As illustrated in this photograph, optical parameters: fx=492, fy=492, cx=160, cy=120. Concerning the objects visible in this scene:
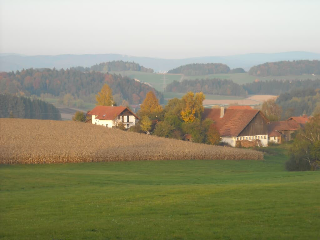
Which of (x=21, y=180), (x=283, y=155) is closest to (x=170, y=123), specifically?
(x=283, y=155)

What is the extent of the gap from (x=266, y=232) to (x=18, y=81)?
646 ft

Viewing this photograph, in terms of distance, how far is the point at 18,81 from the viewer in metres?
199

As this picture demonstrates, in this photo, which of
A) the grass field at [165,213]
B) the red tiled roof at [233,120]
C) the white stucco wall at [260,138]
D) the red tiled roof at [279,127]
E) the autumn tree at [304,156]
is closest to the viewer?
the grass field at [165,213]

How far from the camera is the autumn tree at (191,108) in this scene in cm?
6944

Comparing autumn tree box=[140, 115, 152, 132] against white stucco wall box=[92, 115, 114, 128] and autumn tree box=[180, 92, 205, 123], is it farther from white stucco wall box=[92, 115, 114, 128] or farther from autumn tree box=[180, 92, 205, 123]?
white stucco wall box=[92, 115, 114, 128]

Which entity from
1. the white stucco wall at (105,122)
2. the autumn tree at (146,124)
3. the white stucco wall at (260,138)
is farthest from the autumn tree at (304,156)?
the white stucco wall at (105,122)

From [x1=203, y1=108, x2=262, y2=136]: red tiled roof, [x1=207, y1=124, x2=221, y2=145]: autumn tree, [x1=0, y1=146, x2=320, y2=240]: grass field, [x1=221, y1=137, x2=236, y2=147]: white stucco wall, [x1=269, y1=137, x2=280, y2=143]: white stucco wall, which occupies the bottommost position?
[x1=269, y1=137, x2=280, y2=143]: white stucco wall

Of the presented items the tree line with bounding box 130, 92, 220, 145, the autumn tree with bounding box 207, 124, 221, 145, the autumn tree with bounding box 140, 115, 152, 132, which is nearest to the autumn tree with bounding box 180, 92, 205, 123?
the tree line with bounding box 130, 92, 220, 145

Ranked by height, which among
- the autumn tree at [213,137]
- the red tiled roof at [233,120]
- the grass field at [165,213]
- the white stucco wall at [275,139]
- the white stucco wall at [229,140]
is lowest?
the white stucco wall at [275,139]

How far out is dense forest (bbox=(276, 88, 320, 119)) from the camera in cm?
13590

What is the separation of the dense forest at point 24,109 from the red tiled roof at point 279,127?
62.0m

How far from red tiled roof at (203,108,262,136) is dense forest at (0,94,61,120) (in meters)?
58.9

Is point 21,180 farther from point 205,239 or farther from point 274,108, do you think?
point 274,108

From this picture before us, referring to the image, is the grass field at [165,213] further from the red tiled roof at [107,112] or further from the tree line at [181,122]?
the red tiled roof at [107,112]
